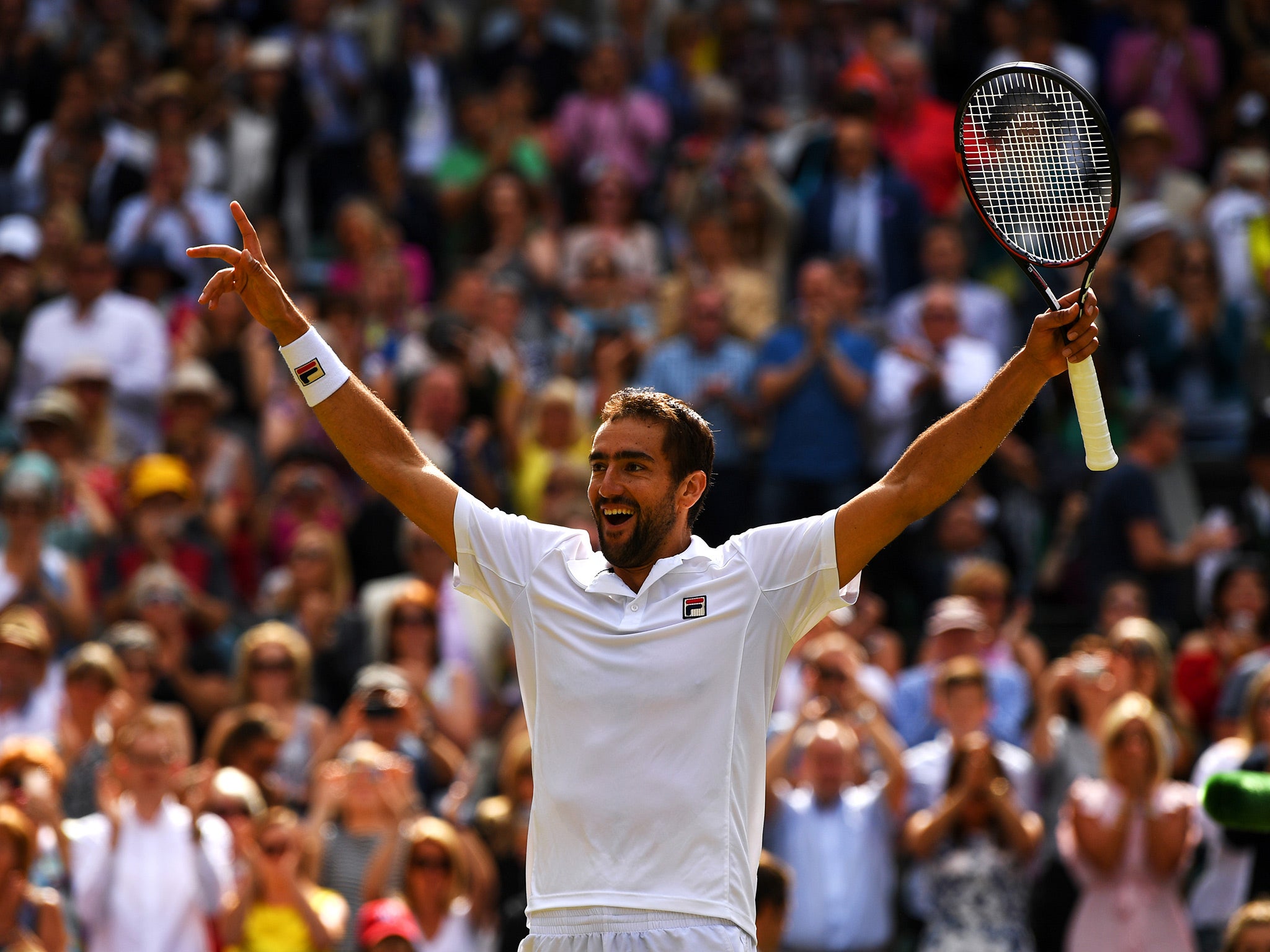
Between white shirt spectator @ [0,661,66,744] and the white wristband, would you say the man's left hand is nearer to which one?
the white wristband

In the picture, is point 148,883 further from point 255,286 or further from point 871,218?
point 871,218

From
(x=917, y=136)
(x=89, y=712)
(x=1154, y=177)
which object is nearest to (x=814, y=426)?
(x=917, y=136)

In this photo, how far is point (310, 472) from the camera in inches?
446

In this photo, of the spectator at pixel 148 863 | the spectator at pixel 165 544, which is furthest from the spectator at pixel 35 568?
the spectator at pixel 148 863

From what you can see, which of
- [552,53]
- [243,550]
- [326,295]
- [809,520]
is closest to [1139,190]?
[552,53]

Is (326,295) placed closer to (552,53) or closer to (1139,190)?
(552,53)

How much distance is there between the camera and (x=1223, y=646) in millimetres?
10070

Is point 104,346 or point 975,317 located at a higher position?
point 104,346

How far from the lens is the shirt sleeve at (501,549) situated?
15.7 feet

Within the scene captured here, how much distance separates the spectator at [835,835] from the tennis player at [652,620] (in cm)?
421

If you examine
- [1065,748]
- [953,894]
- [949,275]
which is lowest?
[953,894]

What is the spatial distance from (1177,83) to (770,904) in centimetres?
1029

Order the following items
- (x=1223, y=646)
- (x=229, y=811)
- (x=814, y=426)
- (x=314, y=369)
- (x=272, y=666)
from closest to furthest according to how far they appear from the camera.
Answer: (x=314, y=369), (x=229, y=811), (x=272, y=666), (x=1223, y=646), (x=814, y=426)

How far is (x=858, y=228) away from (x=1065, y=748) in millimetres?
5272
